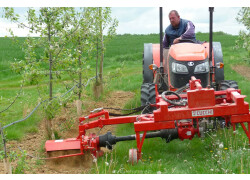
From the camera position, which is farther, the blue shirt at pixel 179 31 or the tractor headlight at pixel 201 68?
→ the blue shirt at pixel 179 31

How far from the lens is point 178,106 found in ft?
19.2

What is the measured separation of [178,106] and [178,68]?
998 mm

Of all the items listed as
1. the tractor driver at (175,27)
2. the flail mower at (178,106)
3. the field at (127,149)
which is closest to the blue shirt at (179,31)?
the tractor driver at (175,27)

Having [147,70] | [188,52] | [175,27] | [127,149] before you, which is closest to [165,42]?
[175,27]

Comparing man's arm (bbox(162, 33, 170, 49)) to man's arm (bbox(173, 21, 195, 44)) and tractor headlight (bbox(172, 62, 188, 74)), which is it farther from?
tractor headlight (bbox(172, 62, 188, 74))

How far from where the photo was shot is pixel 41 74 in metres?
6.43

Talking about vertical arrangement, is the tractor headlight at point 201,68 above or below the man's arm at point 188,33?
below

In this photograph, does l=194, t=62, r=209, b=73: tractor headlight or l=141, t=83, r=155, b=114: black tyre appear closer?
l=194, t=62, r=209, b=73: tractor headlight

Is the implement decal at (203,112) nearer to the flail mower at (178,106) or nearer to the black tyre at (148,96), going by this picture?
the flail mower at (178,106)

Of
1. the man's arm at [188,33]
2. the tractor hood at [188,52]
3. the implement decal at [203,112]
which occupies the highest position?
the man's arm at [188,33]

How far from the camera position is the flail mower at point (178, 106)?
5.03 metres

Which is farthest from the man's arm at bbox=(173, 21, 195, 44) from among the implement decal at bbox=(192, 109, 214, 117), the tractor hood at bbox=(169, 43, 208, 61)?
the implement decal at bbox=(192, 109, 214, 117)

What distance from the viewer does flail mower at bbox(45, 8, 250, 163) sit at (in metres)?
5.03

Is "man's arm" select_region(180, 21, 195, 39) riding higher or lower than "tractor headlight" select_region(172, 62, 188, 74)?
higher
